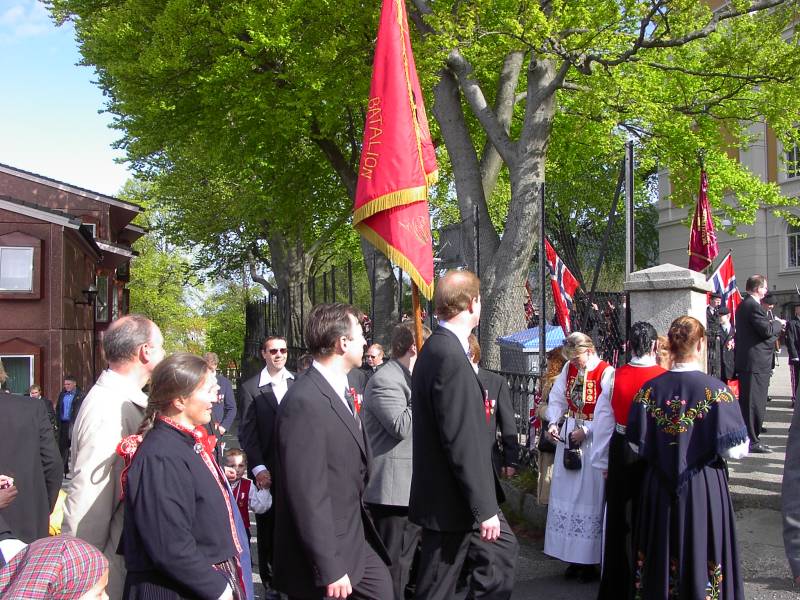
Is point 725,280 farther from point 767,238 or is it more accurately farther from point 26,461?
point 767,238

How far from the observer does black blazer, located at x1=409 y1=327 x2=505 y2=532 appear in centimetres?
416

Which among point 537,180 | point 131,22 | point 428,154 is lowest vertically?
point 428,154

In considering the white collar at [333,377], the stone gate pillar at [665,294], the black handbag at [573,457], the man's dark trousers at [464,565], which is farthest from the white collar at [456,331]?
the stone gate pillar at [665,294]

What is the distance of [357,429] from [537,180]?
401 inches

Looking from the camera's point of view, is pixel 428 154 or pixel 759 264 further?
pixel 759 264

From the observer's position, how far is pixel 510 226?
13125 millimetres

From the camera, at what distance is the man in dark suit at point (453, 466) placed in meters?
4.17

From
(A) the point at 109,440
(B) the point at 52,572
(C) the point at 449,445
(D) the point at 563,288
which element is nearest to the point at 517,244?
(D) the point at 563,288

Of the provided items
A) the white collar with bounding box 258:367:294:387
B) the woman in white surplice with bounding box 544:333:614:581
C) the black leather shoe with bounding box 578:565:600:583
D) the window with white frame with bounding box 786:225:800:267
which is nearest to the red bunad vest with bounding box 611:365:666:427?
the woman in white surplice with bounding box 544:333:614:581

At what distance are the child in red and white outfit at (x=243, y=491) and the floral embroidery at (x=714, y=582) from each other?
290cm

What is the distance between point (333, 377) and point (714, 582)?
8.32 ft

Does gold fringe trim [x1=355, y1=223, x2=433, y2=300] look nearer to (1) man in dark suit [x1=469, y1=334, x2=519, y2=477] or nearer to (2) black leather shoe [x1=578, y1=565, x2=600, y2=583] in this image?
(1) man in dark suit [x1=469, y1=334, x2=519, y2=477]

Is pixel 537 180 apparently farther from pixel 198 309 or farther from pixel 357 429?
pixel 198 309

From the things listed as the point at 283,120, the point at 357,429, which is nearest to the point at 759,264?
the point at 283,120
